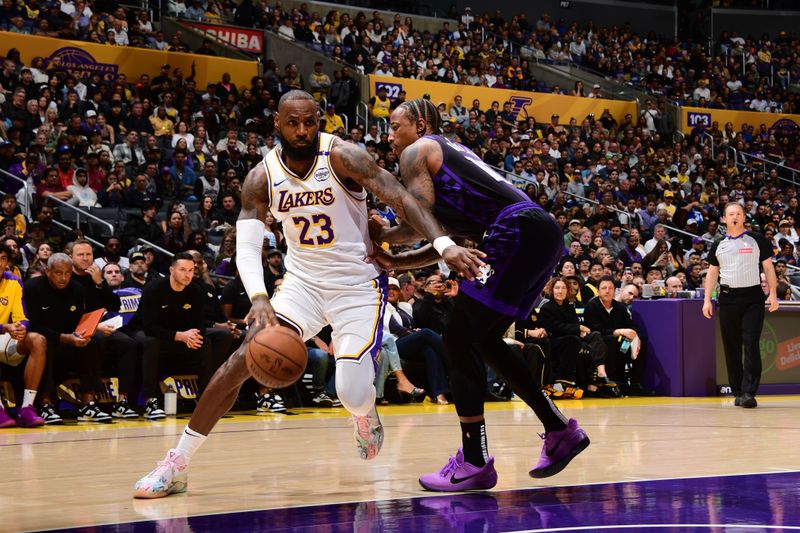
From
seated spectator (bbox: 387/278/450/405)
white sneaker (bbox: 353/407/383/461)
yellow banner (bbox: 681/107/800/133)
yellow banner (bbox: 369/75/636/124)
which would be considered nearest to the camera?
white sneaker (bbox: 353/407/383/461)

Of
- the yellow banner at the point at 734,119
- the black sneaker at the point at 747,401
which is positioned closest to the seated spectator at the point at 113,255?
the black sneaker at the point at 747,401

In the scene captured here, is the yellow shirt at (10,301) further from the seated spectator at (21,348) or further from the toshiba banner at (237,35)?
the toshiba banner at (237,35)

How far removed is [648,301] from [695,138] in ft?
43.2

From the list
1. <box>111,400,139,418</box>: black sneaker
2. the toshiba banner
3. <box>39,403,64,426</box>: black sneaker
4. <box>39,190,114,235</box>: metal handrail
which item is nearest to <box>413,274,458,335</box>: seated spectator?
<box>111,400,139,418</box>: black sneaker

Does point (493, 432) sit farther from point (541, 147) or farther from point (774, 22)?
point (774, 22)

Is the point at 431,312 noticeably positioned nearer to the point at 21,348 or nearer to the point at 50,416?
the point at 50,416

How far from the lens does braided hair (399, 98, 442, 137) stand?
16.5 ft

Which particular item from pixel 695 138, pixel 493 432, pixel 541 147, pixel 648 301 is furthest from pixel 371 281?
pixel 695 138

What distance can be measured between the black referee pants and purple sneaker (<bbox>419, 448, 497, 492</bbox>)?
581cm

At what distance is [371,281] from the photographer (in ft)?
16.2

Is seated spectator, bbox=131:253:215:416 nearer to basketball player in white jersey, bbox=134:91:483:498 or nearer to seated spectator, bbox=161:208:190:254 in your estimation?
seated spectator, bbox=161:208:190:254

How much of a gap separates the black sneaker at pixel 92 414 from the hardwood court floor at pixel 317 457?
0.83ft

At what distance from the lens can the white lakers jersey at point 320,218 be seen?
4746 mm

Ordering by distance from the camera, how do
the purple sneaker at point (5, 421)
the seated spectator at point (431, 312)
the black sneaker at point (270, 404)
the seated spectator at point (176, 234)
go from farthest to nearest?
the seated spectator at point (176, 234)
the seated spectator at point (431, 312)
the black sneaker at point (270, 404)
the purple sneaker at point (5, 421)
